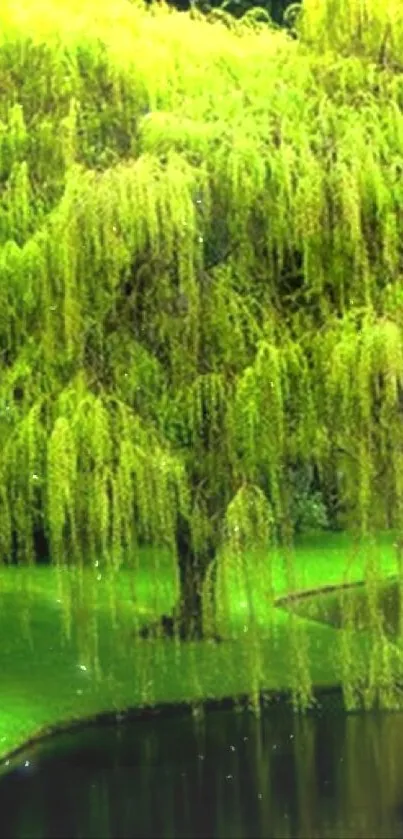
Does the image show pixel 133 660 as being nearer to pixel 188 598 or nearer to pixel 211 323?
pixel 188 598

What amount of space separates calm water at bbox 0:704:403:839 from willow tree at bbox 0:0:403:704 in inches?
29.9

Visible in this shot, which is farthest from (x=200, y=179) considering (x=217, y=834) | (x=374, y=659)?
(x=217, y=834)

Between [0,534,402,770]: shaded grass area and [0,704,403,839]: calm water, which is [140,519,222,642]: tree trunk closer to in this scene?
[0,534,402,770]: shaded grass area

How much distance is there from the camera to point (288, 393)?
1279 cm

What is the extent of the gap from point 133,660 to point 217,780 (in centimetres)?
356

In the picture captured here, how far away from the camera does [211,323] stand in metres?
13.1

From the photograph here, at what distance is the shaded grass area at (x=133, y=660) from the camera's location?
549 inches

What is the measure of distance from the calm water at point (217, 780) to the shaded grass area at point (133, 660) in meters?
0.44

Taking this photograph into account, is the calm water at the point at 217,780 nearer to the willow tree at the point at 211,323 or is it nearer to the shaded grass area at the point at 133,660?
the shaded grass area at the point at 133,660

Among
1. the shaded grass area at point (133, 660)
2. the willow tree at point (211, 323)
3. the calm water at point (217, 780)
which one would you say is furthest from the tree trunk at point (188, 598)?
the calm water at point (217, 780)

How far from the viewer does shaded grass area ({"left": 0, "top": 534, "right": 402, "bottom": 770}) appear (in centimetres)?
1395

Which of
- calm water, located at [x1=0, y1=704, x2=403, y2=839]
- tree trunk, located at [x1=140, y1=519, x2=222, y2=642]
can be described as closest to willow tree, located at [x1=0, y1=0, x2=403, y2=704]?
tree trunk, located at [x1=140, y1=519, x2=222, y2=642]

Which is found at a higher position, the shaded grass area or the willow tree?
the willow tree

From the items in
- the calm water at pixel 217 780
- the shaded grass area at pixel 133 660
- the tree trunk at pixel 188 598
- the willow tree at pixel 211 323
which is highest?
the willow tree at pixel 211 323
